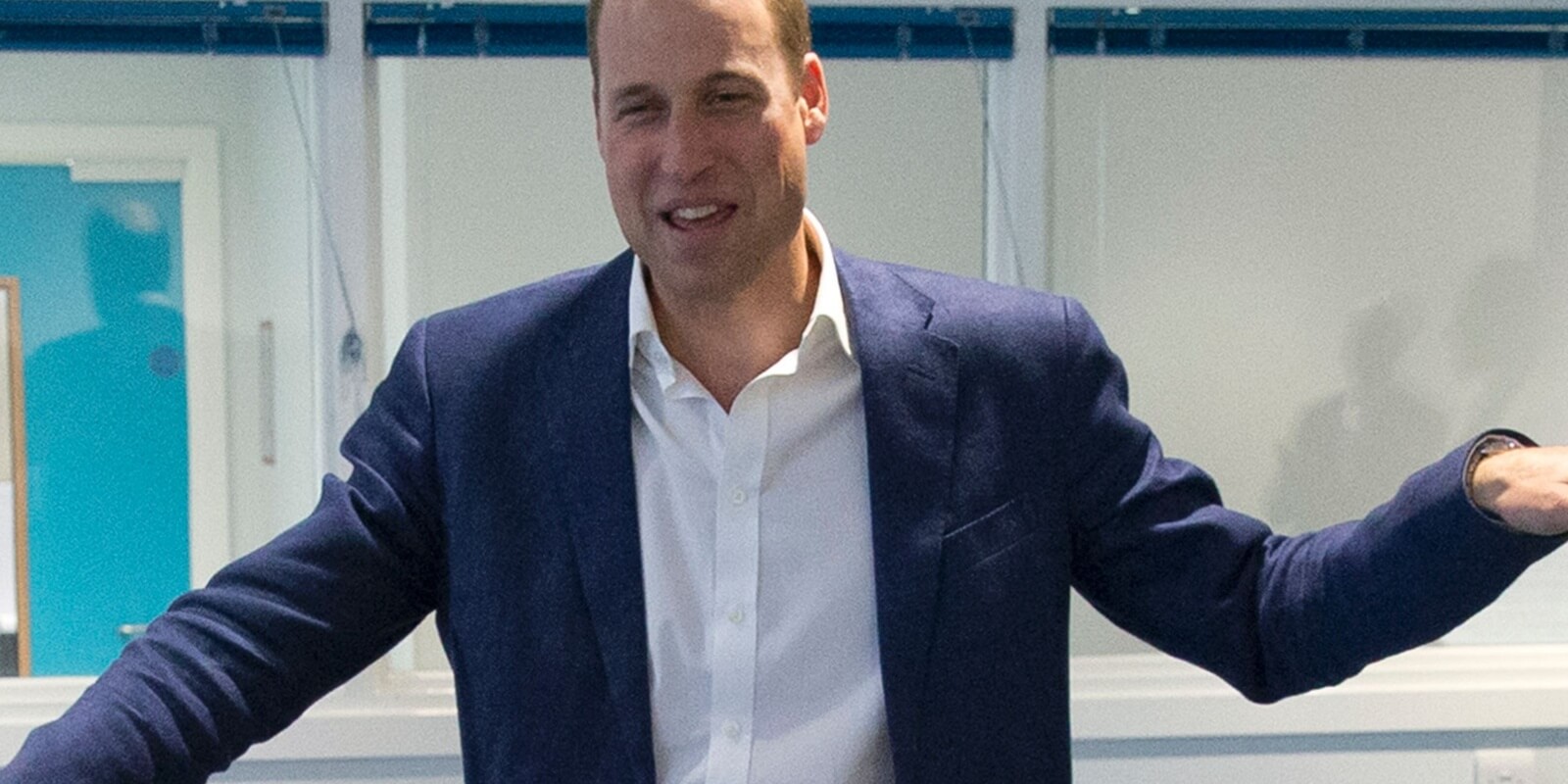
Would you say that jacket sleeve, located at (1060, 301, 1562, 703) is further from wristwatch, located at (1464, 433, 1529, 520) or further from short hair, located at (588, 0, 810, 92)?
short hair, located at (588, 0, 810, 92)

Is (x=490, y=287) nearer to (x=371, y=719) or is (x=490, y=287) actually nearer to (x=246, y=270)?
(x=246, y=270)

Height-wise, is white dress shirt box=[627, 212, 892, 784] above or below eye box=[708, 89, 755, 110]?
below

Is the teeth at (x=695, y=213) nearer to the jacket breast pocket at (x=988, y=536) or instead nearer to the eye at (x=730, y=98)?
the eye at (x=730, y=98)

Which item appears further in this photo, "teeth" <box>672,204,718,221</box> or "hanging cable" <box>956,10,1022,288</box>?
"hanging cable" <box>956,10,1022,288</box>

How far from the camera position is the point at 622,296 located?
122 cm

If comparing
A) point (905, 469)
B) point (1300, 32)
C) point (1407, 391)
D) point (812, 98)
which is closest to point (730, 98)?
point (812, 98)

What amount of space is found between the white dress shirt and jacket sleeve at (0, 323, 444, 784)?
0.18m

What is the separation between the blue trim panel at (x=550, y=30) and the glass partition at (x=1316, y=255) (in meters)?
0.25

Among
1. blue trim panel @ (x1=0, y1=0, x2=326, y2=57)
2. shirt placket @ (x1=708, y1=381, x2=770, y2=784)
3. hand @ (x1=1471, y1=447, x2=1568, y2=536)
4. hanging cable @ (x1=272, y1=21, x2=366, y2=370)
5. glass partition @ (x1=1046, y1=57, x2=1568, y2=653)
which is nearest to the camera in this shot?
hand @ (x1=1471, y1=447, x2=1568, y2=536)

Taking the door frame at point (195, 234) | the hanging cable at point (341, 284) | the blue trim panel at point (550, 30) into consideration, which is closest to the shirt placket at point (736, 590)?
the blue trim panel at point (550, 30)

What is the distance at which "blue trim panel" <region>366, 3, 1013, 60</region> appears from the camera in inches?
93.0

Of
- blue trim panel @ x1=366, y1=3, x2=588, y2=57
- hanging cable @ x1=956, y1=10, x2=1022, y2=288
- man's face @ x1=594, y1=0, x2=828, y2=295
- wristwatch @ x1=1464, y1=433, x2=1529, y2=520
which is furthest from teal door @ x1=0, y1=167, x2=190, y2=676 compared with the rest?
wristwatch @ x1=1464, y1=433, x2=1529, y2=520

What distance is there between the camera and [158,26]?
7.63ft

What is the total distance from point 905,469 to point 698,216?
0.23 metres
